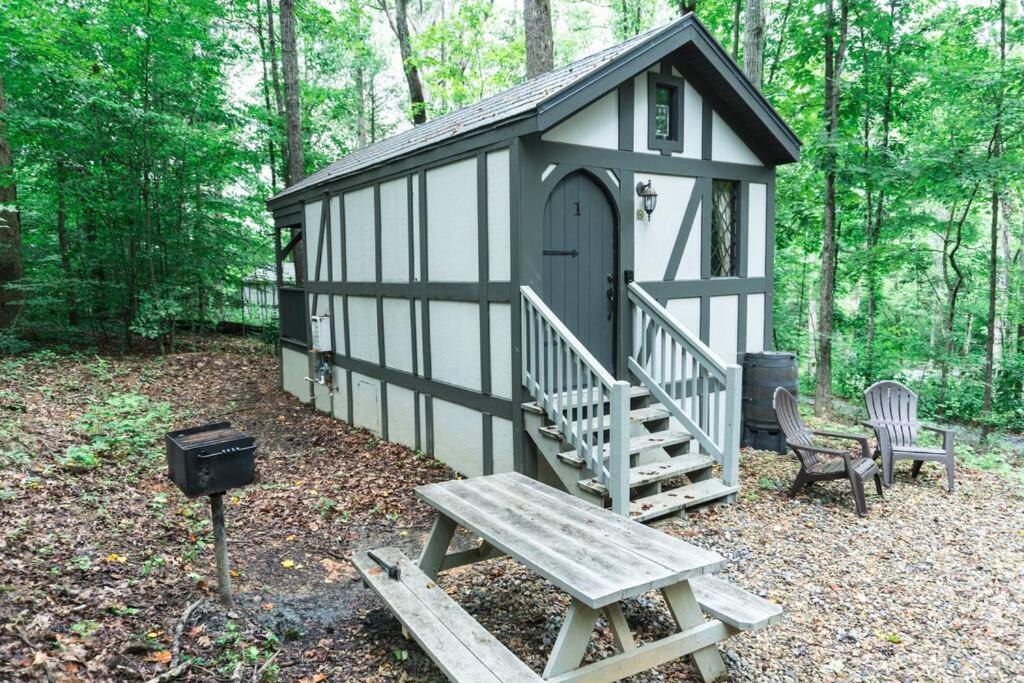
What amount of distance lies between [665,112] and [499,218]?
2.47 metres

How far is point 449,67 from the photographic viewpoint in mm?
16516

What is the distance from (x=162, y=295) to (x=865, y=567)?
12.8 meters

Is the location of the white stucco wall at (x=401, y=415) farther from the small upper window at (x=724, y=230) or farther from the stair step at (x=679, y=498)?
the small upper window at (x=724, y=230)

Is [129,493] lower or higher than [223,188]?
lower

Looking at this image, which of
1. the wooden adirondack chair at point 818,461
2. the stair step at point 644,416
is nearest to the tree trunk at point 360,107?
the stair step at point 644,416

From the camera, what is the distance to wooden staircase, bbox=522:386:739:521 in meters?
5.08

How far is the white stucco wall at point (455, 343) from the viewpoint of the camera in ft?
20.8

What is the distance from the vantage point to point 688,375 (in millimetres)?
7004

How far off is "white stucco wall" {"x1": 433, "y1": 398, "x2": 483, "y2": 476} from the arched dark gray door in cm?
144

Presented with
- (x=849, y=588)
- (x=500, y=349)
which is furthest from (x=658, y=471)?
(x=500, y=349)

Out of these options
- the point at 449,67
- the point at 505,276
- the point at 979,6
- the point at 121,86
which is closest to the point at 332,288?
the point at 505,276

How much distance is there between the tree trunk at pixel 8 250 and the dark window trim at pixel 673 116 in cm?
1092

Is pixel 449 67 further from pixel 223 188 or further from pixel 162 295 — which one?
pixel 162 295

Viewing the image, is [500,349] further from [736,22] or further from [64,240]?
[736,22]
